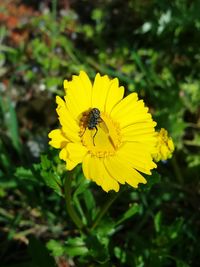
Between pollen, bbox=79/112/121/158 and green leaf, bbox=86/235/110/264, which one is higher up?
pollen, bbox=79/112/121/158

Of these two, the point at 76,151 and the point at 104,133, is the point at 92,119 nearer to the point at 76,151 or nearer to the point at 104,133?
the point at 104,133

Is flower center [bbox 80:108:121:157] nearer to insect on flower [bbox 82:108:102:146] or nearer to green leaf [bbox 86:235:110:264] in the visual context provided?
insect on flower [bbox 82:108:102:146]

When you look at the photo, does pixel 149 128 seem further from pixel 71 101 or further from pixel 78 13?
pixel 78 13

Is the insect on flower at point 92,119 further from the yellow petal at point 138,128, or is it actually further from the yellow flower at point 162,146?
the yellow flower at point 162,146

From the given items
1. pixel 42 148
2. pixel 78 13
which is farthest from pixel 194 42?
pixel 42 148

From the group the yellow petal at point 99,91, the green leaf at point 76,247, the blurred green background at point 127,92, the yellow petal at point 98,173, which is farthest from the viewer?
the blurred green background at point 127,92

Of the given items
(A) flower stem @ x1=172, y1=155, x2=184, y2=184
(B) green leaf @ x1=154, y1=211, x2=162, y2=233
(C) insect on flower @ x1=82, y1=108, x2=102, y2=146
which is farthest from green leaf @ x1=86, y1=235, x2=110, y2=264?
(A) flower stem @ x1=172, y1=155, x2=184, y2=184

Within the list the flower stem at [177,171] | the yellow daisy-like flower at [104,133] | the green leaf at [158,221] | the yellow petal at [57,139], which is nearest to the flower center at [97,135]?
the yellow daisy-like flower at [104,133]
